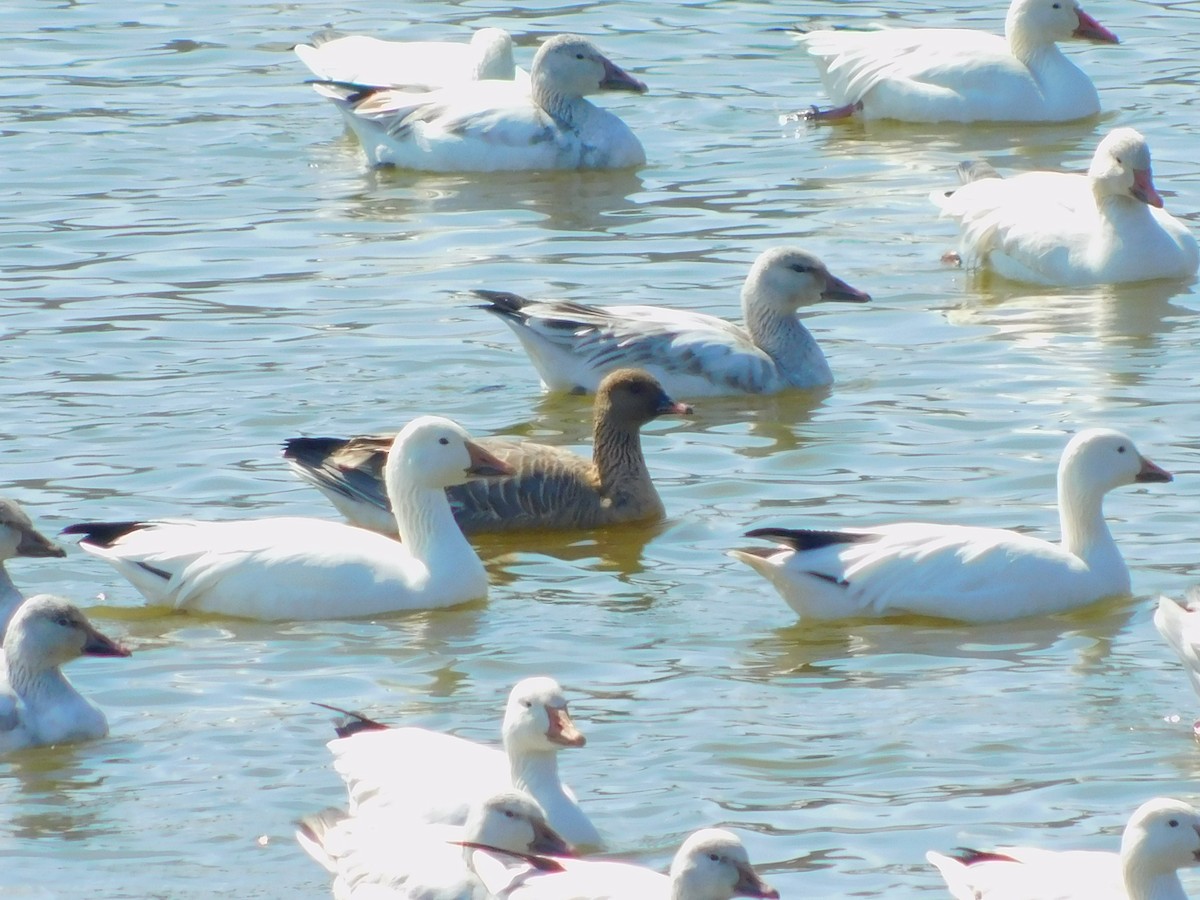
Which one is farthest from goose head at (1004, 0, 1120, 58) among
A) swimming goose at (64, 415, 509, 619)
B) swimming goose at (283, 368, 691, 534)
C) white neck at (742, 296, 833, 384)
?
swimming goose at (64, 415, 509, 619)

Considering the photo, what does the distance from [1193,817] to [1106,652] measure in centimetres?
253

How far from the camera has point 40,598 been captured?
839cm

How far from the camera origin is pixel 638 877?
6.45 metres

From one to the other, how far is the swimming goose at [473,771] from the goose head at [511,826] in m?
0.39

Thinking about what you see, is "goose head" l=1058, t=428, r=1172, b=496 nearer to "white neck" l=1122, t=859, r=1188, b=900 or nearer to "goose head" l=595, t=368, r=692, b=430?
"goose head" l=595, t=368, r=692, b=430

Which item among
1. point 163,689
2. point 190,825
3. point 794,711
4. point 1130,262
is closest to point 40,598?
point 163,689

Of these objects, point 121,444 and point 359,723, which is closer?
point 359,723

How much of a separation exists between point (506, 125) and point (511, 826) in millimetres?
10524

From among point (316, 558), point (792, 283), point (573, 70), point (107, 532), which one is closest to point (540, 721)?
point (316, 558)

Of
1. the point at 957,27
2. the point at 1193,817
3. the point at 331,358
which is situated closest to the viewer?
the point at 1193,817

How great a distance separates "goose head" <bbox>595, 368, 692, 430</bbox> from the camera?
35.1 ft

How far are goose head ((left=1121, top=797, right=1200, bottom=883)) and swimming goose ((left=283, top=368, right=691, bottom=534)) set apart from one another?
4325mm

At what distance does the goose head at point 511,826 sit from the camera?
6.56 metres

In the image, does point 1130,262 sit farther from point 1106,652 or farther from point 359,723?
point 359,723
